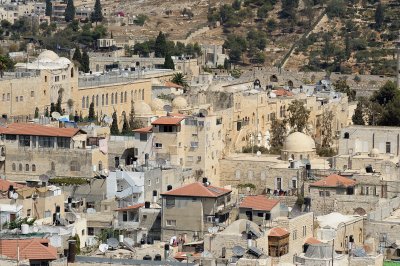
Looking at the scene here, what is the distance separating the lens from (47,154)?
71.2 metres

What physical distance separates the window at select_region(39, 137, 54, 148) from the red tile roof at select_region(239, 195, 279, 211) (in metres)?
11.7

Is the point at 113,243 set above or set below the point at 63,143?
below

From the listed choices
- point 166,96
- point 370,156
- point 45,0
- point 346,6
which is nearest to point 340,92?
point 166,96

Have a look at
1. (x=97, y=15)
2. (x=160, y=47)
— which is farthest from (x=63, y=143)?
(x=97, y=15)

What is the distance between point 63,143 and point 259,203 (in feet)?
41.6

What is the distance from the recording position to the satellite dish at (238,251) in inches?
2038

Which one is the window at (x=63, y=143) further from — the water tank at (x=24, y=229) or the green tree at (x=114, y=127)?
the water tank at (x=24, y=229)

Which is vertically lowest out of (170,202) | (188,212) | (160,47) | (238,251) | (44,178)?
(238,251)

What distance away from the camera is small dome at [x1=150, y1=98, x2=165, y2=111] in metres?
87.9

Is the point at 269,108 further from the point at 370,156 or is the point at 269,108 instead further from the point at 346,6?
the point at 346,6

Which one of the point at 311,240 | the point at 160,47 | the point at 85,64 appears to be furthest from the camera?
the point at 160,47

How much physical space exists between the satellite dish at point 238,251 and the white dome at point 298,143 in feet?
78.8

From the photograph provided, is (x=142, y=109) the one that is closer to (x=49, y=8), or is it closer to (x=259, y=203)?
(x=259, y=203)

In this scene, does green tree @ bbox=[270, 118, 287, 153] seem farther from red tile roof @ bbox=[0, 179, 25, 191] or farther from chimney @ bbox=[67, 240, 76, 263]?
chimney @ bbox=[67, 240, 76, 263]
